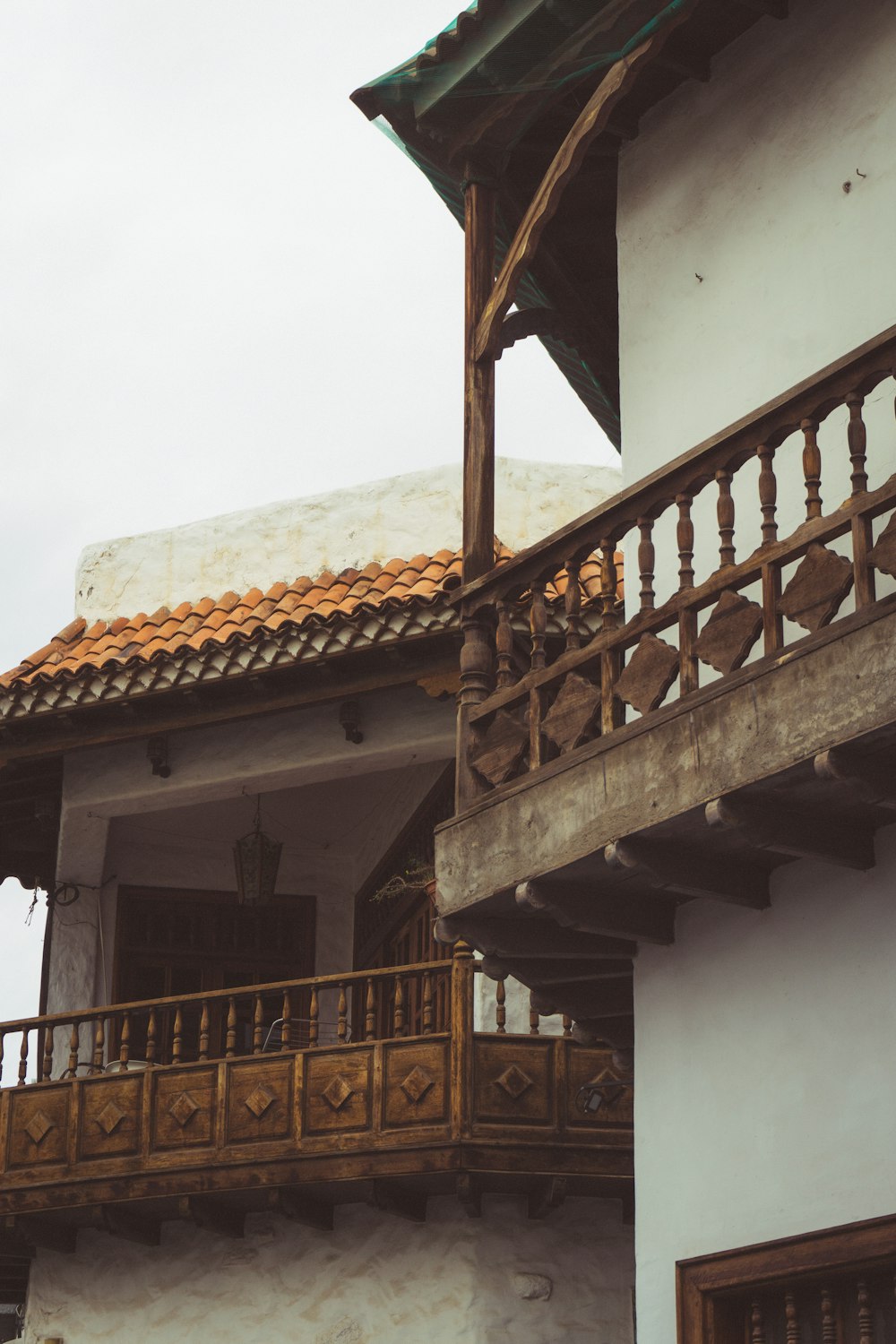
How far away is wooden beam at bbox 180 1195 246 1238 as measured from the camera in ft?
37.2

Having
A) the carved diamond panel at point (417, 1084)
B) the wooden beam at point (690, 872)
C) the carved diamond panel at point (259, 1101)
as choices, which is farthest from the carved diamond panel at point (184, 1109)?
the wooden beam at point (690, 872)

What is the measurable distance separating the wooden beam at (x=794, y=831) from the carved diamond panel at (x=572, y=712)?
32.6 inches

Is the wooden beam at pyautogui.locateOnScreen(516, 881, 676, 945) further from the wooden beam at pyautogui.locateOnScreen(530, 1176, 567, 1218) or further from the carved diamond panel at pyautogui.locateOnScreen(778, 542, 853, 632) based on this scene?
the wooden beam at pyautogui.locateOnScreen(530, 1176, 567, 1218)

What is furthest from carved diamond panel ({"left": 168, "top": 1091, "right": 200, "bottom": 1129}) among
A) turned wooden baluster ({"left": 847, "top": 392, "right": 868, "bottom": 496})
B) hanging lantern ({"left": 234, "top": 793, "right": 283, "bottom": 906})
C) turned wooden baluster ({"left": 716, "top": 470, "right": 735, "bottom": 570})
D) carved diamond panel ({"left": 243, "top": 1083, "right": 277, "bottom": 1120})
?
turned wooden baluster ({"left": 847, "top": 392, "right": 868, "bottom": 496})

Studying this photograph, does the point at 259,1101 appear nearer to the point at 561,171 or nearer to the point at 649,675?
the point at 649,675

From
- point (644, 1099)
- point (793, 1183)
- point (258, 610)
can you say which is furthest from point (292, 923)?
point (793, 1183)

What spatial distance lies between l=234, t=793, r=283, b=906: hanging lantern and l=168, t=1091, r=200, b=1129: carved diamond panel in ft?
7.47

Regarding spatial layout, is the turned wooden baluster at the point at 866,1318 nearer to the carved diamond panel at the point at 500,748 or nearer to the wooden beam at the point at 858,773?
the wooden beam at the point at 858,773

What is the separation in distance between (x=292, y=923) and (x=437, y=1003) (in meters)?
3.52

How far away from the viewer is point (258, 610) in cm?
1266

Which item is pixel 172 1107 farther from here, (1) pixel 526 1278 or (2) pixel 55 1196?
(1) pixel 526 1278

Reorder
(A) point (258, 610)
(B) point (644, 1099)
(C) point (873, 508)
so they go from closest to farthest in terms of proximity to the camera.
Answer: (C) point (873, 508) < (B) point (644, 1099) < (A) point (258, 610)

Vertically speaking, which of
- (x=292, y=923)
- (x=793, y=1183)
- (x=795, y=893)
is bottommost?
(x=793, y=1183)

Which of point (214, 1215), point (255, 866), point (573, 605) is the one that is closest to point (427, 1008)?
point (214, 1215)
